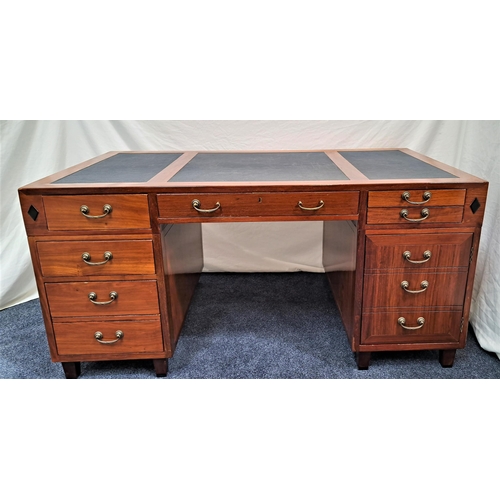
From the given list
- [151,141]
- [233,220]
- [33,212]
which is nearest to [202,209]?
[233,220]

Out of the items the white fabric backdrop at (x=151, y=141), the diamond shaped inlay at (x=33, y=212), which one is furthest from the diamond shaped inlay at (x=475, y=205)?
the diamond shaped inlay at (x=33, y=212)

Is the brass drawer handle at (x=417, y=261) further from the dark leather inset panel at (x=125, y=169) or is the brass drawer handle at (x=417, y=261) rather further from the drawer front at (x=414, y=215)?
the dark leather inset panel at (x=125, y=169)

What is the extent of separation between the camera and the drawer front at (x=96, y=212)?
1407 mm

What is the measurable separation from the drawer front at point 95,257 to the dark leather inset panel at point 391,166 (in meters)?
0.83

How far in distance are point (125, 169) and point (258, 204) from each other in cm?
59

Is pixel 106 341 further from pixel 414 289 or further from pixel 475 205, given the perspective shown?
pixel 475 205

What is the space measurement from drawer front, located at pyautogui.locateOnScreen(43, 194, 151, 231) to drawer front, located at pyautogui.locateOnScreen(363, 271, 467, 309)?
0.82m

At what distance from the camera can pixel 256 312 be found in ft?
6.97

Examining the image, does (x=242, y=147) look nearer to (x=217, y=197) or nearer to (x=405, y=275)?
(x=217, y=197)

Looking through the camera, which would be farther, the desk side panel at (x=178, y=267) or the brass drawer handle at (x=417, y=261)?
the desk side panel at (x=178, y=267)

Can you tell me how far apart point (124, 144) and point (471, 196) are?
1.68 meters

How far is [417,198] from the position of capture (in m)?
1.42

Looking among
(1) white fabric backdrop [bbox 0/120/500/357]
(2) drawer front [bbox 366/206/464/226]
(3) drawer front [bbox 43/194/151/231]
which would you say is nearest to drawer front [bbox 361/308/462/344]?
(2) drawer front [bbox 366/206/464/226]

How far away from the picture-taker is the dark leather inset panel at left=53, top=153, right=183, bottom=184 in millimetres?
1503
